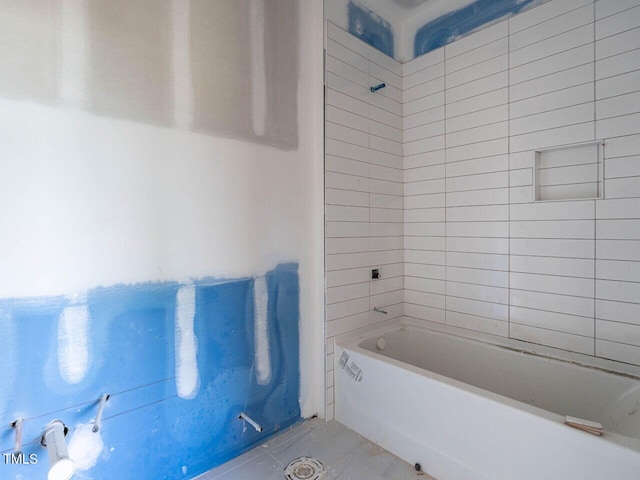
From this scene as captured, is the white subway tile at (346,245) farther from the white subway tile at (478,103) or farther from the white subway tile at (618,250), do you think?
the white subway tile at (618,250)

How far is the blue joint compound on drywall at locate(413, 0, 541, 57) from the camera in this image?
2143mm

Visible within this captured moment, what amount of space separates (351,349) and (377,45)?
228 cm

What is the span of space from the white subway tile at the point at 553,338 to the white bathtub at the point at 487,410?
106 millimetres

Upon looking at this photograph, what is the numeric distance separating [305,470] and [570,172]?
2.29 meters

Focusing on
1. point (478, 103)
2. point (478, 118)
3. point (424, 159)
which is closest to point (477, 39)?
point (478, 103)

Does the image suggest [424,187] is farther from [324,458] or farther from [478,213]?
[324,458]

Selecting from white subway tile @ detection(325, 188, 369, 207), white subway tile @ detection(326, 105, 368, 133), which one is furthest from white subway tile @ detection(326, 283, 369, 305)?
white subway tile @ detection(326, 105, 368, 133)

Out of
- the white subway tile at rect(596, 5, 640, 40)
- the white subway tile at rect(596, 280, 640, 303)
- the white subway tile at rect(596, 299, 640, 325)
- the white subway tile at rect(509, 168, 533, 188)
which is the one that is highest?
the white subway tile at rect(596, 5, 640, 40)

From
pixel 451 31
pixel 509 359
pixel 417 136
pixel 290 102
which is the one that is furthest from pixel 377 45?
pixel 509 359

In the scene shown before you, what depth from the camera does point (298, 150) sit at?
6.83 feet

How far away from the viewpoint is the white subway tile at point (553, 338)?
1.88 meters

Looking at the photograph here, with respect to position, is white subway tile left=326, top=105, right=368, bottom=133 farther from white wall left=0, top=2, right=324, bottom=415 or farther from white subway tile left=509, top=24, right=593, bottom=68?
white subway tile left=509, top=24, right=593, bottom=68

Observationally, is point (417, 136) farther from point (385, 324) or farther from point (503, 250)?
point (385, 324)

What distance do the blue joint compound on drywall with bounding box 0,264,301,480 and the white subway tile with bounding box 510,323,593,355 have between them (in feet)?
4.80
